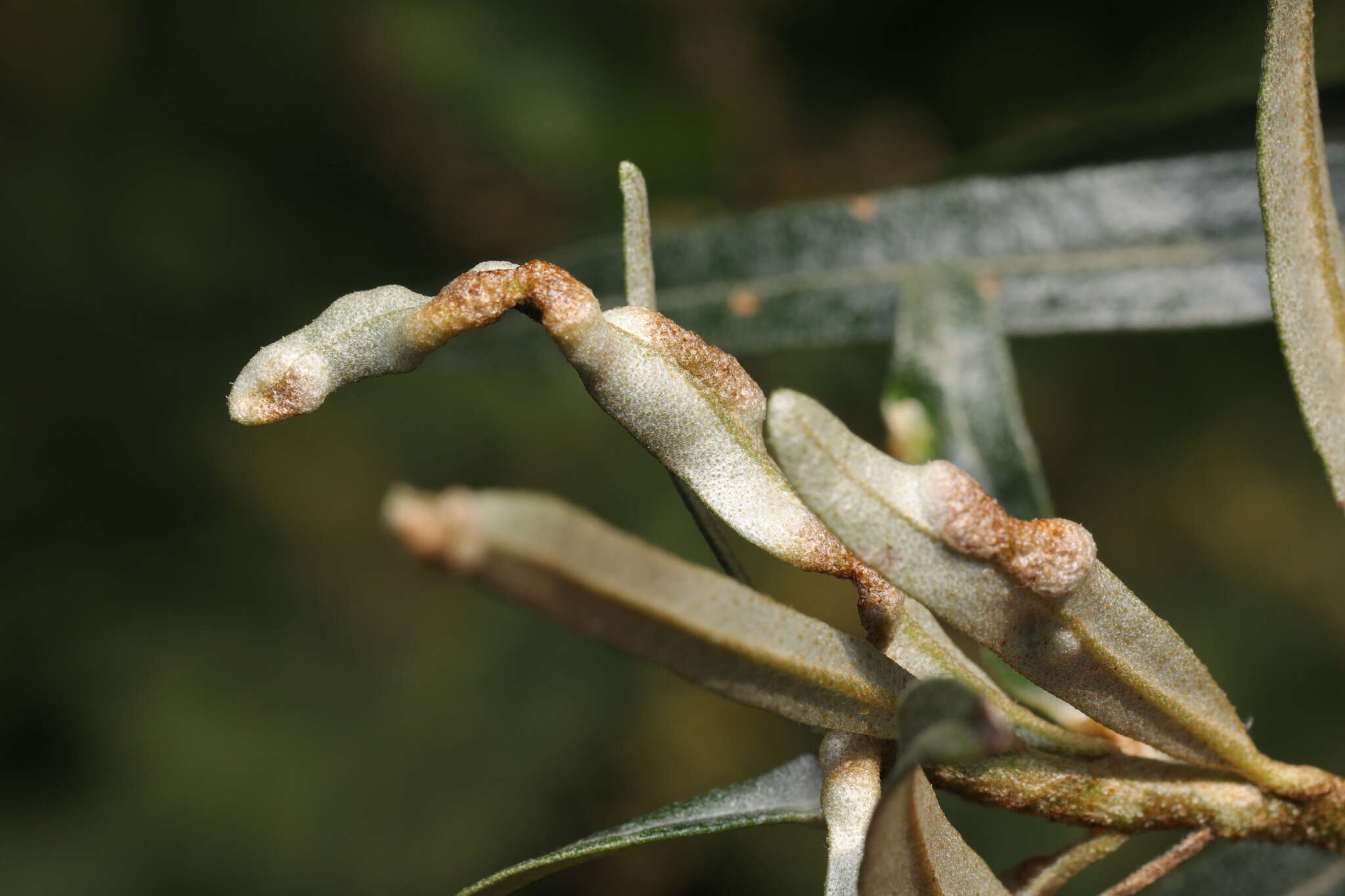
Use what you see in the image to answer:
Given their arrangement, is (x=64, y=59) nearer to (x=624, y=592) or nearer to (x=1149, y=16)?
(x=1149, y=16)

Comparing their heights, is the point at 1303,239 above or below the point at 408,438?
below

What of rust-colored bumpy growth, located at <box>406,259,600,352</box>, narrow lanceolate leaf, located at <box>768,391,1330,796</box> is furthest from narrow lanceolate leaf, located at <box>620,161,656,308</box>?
narrow lanceolate leaf, located at <box>768,391,1330,796</box>

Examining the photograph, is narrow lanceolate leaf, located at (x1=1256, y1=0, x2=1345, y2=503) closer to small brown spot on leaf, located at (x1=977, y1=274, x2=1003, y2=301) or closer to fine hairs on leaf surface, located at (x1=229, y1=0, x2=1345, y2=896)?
fine hairs on leaf surface, located at (x1=229, y1=0, x2=1345, y2=896)

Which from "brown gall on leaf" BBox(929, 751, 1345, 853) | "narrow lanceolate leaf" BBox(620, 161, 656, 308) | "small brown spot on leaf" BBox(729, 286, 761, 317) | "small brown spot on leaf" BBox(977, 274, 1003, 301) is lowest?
"brown gall on leaf" BBox(929, 751, 1345, 853)

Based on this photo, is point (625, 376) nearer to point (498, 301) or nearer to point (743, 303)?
point (498, 301)

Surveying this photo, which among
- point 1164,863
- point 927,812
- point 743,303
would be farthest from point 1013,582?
point 743,303

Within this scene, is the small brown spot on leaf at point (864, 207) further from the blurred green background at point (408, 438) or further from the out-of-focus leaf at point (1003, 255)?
the blurred green background at point (408, 438)

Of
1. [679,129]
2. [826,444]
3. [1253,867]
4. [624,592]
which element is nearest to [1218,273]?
[1253,867]

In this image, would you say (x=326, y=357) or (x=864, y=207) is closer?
(x=326, y=357)
